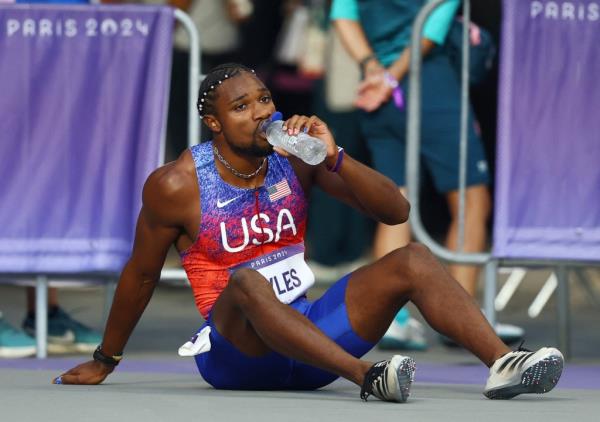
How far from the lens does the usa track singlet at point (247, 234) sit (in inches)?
236

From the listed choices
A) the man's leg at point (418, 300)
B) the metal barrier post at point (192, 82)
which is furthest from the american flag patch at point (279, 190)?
the metal barrier post at point (192, 82)

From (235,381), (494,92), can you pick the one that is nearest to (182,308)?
(494,92)

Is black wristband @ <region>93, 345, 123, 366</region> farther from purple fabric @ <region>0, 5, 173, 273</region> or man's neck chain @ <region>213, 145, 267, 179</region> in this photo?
purple fabric @ <region>0, 5, 173, 273</region>

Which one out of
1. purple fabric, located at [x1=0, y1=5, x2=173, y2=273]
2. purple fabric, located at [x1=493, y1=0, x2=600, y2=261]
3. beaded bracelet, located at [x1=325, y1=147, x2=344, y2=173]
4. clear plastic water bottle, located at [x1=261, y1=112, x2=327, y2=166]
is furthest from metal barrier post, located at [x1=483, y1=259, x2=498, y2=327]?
clear plastic water bottle, located at [x1=261, y1=112, x2=327, y2=166]

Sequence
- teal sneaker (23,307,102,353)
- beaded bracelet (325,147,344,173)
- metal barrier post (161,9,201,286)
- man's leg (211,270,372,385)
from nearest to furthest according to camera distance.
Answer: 1. man's leg (211,270,372,385)
2. beaded bracelet (325,147,344,173)
3. metal barrier post (161,9,201,286)
4. teal sneaker (23,307,102,353)

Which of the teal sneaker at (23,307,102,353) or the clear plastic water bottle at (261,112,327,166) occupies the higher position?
the clear plastic water bottle at (261,112,327,166)

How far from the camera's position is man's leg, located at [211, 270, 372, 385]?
18.2ft

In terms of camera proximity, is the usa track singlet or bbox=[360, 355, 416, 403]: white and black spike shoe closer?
bbox=[360, 355, 416, 403]: white and black spike shoe

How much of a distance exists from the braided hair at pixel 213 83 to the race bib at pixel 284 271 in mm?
520

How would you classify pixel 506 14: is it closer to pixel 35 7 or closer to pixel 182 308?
pixel 35 7

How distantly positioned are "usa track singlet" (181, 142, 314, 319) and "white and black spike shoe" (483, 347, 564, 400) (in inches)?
30.5

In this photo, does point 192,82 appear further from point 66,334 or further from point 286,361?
point 286,361


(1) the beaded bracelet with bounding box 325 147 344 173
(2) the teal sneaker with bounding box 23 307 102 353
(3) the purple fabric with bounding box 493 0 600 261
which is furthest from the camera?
(2) the teal sneaker with bounding box 23 307 102 353

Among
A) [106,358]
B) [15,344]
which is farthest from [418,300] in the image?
[15,344]
